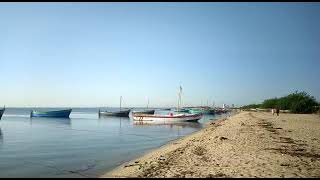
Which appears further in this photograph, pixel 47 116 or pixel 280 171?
pixel 47 116

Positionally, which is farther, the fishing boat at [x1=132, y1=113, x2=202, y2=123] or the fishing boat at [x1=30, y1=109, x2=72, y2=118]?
the fishing boat at [x1=30, y1=109, x2=72, y2=118]

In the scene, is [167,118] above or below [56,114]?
above

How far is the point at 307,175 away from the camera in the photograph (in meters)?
9.97

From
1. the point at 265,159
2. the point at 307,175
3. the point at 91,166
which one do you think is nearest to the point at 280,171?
the point at 307,175

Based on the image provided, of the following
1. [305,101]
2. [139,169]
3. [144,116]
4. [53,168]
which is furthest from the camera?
[305,101]

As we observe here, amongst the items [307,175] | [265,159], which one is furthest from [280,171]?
[265,159]

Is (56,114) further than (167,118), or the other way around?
(56,114)

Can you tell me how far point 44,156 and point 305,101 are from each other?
8843 cm

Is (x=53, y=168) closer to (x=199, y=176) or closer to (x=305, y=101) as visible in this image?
(x=199, y=176)

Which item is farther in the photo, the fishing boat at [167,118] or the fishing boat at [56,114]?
the fishing boat at [56,114]

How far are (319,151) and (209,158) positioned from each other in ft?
20.7

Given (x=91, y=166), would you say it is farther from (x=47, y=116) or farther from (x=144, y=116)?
(x=47, y=116)

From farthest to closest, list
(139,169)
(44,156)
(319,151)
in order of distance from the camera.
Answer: (44,156) → (319,151) → (139,169)

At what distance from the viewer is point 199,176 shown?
396 inches
